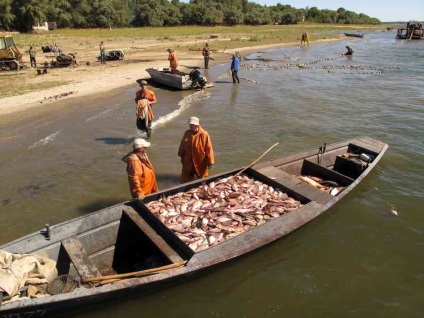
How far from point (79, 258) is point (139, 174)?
2.08 metres

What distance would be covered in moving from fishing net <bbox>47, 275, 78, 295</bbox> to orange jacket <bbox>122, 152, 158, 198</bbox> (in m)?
2.31

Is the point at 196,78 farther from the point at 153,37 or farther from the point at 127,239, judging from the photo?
the point at 153,37

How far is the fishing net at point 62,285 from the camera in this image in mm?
5605

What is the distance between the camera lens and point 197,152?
343 inches

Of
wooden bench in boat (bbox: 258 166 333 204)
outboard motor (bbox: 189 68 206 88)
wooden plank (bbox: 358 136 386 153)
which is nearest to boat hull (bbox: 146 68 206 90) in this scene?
outboard motor (bbox: 189 68 206 88)

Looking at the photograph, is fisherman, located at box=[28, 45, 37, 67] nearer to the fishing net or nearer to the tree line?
the fishing net

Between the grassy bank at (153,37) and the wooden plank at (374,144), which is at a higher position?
the grassy bank at (153,37)

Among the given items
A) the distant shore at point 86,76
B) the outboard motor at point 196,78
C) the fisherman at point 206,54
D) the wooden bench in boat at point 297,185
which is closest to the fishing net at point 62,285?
the wooden bench in boat at point 297,185

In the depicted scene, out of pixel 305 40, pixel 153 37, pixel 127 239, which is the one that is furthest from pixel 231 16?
pixel 127 239

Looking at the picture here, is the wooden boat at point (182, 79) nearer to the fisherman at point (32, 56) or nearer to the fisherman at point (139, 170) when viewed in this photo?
the fisherman at point (32, 56)

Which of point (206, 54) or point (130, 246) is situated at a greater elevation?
point (206, 54)

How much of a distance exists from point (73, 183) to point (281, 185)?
21.4ft

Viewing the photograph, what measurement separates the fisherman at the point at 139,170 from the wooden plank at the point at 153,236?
387mm

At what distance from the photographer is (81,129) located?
15859 millimetres
